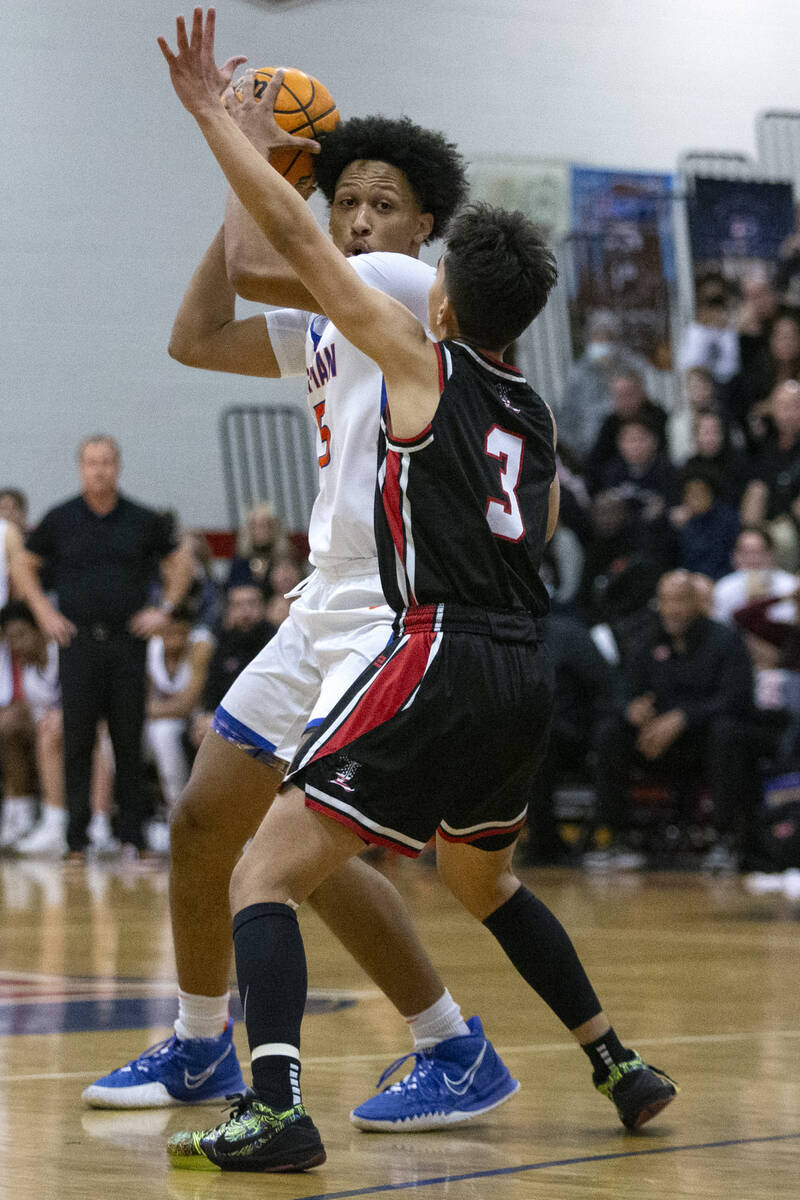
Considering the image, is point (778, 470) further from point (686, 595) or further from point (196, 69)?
point (196, 69)

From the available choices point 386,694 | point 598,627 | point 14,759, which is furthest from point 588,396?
point 386,694

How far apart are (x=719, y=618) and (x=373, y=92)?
6784 mm

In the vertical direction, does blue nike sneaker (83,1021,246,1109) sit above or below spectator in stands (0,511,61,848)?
above

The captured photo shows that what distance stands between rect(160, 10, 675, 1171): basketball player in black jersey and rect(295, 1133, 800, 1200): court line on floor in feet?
0.49

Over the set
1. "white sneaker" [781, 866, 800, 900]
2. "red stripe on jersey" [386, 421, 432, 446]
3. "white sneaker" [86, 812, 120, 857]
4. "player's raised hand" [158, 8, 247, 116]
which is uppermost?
"player's raised hand" [158, 8, 247, 116]

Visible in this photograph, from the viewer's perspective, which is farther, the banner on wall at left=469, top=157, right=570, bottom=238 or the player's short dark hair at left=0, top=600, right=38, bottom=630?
the banner on wall at left=469, top=157, right=570, bottom=238

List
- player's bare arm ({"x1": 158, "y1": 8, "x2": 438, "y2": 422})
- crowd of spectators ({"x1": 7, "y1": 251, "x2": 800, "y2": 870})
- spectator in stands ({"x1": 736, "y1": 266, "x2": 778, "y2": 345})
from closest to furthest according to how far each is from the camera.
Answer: player's bare arm ({"x1": 158, "y1": 8, "x2": 438, "y2": 422}) < crowd of spectators ({"x1": 7, "y1": 251, "x2": 800, "y2": 870}) < spectator in stands ({"x1": 736, "y1": 266, "x2": 778, "y2": 345})

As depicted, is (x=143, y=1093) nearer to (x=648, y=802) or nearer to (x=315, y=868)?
(x=315, y=868)

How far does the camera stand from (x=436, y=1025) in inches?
132

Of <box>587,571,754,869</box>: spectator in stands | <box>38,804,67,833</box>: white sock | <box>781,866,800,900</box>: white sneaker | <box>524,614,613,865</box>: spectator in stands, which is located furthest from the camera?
<box>38,804,67,833</box>: white sock

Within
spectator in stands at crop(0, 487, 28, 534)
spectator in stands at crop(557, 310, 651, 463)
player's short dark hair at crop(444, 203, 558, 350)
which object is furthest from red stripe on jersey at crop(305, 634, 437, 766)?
spectator in stands at crop(557, 310, 651, 463)

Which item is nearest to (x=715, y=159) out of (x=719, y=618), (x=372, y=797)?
(x=719, y=618)

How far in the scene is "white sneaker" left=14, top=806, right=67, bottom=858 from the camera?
1116cm

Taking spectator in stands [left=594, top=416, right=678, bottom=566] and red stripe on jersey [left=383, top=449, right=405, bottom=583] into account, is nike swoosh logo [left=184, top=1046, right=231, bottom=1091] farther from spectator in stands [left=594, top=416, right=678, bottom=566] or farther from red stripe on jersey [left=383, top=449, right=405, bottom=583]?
spectator in stands [left=594, top=416, right=678, bottom=566]
